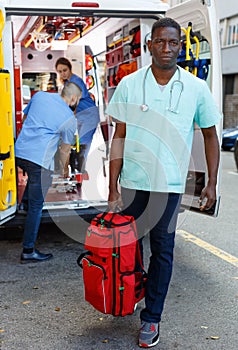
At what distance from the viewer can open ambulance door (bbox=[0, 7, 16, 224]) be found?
420 centimetres

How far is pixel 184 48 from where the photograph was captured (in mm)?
4863

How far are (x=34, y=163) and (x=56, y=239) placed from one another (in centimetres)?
133

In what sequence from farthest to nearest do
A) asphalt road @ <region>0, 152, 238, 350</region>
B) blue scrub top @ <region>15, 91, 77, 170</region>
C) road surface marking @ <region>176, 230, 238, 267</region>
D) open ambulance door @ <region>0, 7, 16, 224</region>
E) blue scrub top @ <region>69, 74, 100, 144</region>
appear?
blue scrub top @ <region>69, 74, 100, 144</region> → road surface marking @ <region>176, 230, 238, 267</region> → blue scrub top @ <region>15, 91, 77, 170</region> → open ambulance door @ <region>0, 7, 16, 224</region> → asphalt road @ <region>0, 152, 238, 350</region>

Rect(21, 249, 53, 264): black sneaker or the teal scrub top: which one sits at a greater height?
the teal scrub top

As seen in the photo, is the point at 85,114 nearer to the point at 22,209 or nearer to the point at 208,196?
the point at 22,209

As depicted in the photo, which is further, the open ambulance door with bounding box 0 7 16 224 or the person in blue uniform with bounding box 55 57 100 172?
the person in blue uniform with bounding box 55 57 100 172

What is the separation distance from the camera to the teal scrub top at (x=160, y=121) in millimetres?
3066

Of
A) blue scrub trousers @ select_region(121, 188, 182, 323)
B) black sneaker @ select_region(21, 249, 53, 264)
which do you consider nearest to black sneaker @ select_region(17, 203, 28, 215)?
black sneaker @ select_region(21, 249, 53, 264)

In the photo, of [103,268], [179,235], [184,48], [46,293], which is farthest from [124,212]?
[179,235]

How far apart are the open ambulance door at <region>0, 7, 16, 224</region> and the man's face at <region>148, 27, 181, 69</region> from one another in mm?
1638

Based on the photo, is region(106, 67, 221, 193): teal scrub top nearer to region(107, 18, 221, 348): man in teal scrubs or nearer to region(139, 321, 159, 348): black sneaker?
region(107, 18, 221, 348): man in teal scrubs

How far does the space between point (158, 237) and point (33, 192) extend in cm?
185

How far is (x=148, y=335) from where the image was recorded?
318 cm

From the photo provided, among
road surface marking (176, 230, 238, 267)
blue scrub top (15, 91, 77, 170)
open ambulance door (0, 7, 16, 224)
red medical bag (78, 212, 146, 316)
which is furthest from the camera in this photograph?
road surface marking (176, 230, 238, 267)
